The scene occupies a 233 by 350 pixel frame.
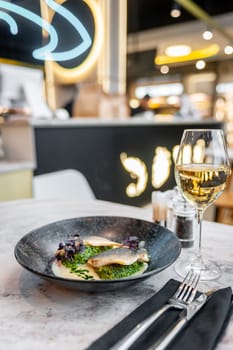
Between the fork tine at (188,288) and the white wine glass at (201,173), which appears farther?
the white wine glass at (201,173)

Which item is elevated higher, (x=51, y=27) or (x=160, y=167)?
(x=51, y=27)

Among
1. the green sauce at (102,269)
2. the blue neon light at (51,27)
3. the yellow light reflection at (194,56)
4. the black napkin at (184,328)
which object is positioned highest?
the yellow light reflection at (194,56)

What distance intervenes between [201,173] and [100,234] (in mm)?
327

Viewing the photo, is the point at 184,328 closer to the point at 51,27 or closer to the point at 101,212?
the point at 101,212

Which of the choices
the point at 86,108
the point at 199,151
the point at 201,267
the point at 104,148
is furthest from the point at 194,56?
the point at 201,267

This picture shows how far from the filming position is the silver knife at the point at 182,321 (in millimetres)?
443

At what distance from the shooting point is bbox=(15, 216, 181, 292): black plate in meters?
0.54

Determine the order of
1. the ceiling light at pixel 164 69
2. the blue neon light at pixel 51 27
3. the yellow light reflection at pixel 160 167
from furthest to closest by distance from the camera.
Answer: the ceiling light at pixel 164 69 < the yellow light reflection at pixel 160 167 < the blue neon light at pixel 51 27

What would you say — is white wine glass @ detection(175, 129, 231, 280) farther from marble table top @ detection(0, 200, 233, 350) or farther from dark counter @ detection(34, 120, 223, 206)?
dark counter @ detection(34, 120, 223, 206)

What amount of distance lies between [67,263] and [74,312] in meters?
0.13

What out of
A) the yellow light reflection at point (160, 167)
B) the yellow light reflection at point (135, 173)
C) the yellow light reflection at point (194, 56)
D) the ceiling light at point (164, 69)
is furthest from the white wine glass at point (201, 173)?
the ceiling light at point (164, 69)

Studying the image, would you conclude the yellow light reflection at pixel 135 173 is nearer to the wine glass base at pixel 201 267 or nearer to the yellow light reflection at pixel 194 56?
the wine glass base at pixel 201 267

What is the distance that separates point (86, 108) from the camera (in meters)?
3.23

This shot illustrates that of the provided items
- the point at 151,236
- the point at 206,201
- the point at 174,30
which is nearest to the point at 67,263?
the point at 151,236
